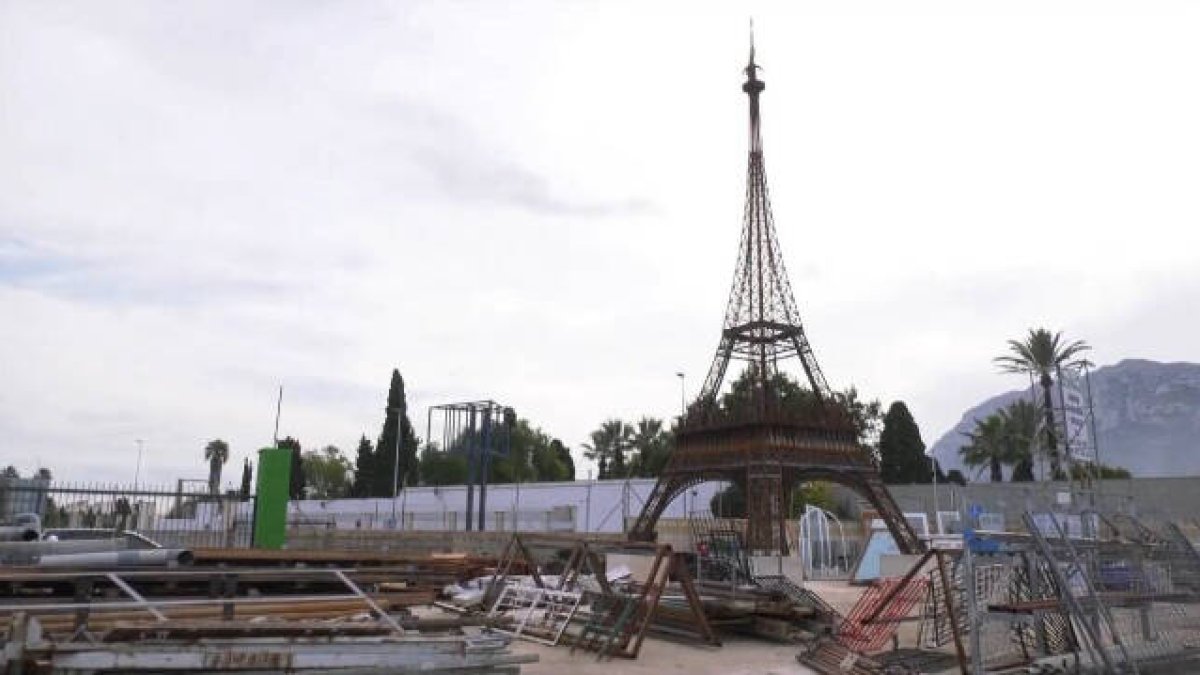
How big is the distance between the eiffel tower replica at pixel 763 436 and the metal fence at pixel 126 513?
16379mm

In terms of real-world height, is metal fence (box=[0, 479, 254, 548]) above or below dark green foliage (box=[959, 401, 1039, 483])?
below

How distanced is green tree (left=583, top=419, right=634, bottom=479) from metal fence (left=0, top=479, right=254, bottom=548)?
51998mm

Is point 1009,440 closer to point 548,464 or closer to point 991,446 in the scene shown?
point 991,446

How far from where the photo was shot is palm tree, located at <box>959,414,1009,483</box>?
6200 cm

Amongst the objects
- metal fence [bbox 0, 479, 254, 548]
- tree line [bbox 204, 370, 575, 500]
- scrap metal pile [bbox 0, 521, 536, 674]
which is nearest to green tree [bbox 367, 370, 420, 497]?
tree line [bbox 204, 370, 575, 500]

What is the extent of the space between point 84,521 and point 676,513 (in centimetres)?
3397

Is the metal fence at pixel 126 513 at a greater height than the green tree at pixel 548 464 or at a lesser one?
lesser

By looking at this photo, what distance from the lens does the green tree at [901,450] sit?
6425 cm

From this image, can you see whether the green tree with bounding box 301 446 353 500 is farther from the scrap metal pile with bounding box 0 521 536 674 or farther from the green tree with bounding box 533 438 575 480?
the scrap metal pile with bounding box 0 521 536 674

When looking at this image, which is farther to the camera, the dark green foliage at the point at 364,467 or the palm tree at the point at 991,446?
the dark green foliage at the point at 364,467

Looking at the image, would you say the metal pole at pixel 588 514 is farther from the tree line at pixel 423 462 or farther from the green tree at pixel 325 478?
the green tree at pixel 325 478

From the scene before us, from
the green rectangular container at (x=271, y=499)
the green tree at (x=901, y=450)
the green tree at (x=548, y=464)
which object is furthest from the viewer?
the green tree at (x=548, y=464)

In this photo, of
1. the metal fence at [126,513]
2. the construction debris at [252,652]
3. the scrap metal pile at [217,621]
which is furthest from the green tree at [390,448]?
the construction debris at [252,652]

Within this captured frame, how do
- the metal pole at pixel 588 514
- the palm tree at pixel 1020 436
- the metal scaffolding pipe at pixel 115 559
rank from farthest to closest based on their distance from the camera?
the palm tree at pixel 1020 436, the metal pole at pixel 588 514, the metal scaffolding pipe at pixel 115 559
